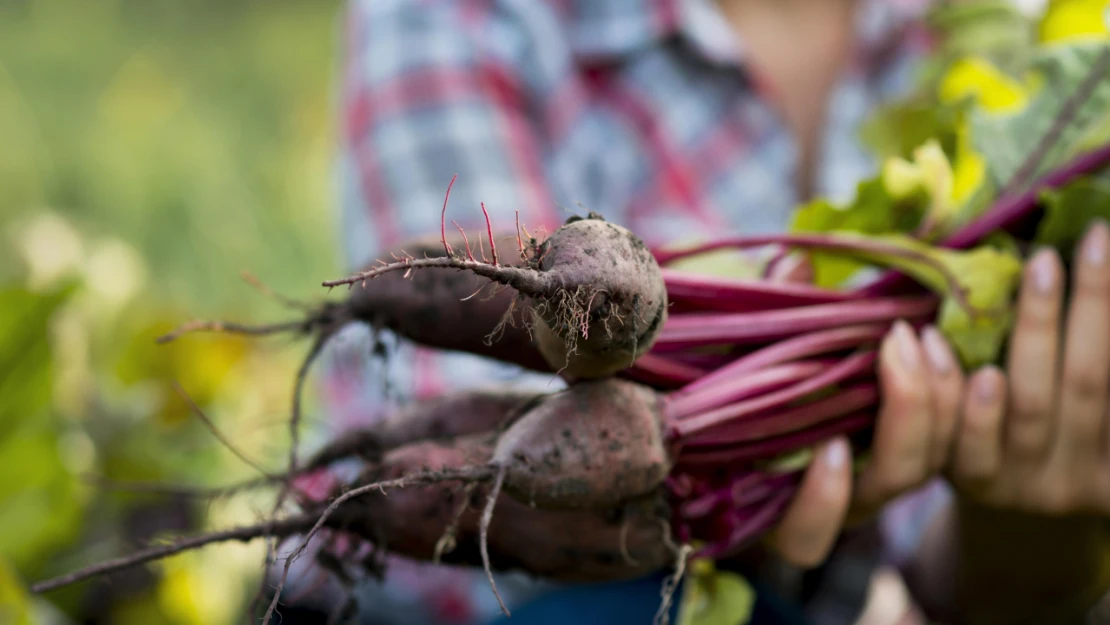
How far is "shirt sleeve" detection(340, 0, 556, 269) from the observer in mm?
1123

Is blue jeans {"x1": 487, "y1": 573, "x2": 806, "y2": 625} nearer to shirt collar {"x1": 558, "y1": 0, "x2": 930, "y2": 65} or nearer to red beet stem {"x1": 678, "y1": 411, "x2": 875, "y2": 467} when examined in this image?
red beet stem {"x1": 678, "y1": 411, "x2": 875, "y2": 467}

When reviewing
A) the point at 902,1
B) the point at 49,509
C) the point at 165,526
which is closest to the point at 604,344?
the point at 49,509

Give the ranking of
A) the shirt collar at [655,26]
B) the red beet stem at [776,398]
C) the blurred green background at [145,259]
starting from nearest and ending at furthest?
1. the red beet stem at [776,398]
2. the blurred green background at [145,259]
3. the shirt collar at [655,26]

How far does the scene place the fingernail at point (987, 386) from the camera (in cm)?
67

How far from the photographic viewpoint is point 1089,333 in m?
0.68

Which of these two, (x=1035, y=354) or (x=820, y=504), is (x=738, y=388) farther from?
(x=1035, y=354)

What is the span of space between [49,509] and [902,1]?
162 cm

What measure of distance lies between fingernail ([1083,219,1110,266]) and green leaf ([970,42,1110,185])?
8 cm

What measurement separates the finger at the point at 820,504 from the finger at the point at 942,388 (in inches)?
3.4

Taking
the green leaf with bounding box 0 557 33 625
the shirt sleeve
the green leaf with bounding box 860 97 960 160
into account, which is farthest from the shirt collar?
the green leaf with bounding box 0 557 33 625

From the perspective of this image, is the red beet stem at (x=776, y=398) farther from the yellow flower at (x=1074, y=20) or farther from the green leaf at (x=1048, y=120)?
the yellow flower at (x=1074, y=20)

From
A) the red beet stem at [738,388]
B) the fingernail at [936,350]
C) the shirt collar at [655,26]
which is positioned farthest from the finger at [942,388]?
the shirt collar at [655,26]

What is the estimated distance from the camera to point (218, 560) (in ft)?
4.03

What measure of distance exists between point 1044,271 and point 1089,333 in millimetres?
71
